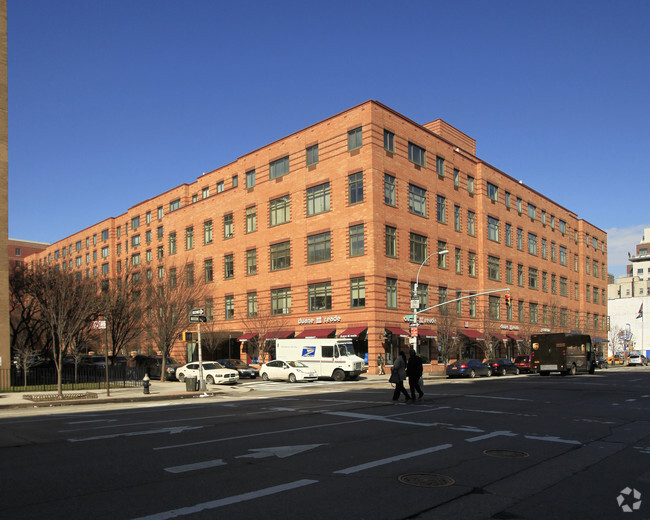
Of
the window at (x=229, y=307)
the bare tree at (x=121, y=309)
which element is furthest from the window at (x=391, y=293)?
the bare tree at (x=121, y=309)

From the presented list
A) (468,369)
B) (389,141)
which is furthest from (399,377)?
(389,141)

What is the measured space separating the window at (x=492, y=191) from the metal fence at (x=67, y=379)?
40215 mm

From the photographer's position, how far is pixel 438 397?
20875 mm

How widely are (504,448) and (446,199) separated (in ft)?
146

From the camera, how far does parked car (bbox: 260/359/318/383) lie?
112 ft

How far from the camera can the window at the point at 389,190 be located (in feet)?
149

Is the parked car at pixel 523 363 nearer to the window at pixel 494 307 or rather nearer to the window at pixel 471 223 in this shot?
the window at pixel 494 307

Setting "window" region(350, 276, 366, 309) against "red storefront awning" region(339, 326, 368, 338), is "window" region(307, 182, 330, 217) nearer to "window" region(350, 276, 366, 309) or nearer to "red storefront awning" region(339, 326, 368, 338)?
"window" region(350, 276, 366, 309)

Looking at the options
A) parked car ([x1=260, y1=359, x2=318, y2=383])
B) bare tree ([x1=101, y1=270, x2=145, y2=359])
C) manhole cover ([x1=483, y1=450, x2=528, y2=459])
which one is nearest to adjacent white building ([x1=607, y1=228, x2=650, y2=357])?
parked car ([x1=260, y1=359, x2=318, y2=383])

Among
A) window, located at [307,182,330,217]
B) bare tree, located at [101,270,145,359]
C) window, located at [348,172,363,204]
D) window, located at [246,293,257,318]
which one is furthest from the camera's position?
window, located at [246,293,257,318]

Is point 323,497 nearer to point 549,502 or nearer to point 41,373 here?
point 549,502

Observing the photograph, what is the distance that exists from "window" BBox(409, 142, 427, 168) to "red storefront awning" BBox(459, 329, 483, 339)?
1548cm

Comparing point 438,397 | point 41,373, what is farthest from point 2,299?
→ point 438,397

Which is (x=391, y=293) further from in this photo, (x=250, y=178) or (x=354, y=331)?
(x=250, y=178)
